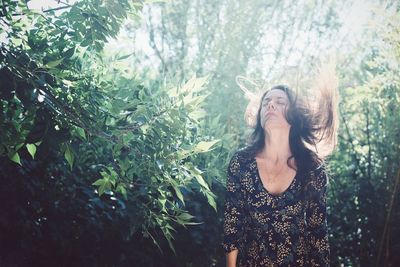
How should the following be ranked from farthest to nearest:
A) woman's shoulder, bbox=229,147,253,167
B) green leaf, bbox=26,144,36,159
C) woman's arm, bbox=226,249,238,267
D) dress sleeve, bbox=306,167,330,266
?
woman's shoulder, bbox=229,147,253,167, woman's arm, bbox=226,249,238,267, dress sleeve, bbox=306,167,330,266, green leaf, bbox=26,144,36,159

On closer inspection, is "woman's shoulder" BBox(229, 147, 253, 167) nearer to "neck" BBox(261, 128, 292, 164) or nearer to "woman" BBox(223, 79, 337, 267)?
"woman" BBox(223, 79, 337, 267)

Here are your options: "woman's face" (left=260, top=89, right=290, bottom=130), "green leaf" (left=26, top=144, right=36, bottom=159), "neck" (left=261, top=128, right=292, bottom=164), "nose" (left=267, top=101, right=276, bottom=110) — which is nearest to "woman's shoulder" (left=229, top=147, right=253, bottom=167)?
"neck" (left=261, top=128, right=292, bottom=164)

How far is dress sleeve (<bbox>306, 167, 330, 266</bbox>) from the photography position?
2.42m

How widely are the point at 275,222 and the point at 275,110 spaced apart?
823 millimetres

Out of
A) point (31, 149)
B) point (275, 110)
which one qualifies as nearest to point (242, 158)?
point (275, 110)

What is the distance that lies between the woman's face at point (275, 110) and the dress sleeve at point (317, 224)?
0.48 metres

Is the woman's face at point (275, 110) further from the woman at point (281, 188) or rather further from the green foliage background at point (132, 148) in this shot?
the green foliage background at point (132, 148)

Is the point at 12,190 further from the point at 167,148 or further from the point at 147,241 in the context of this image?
the point at 167,148

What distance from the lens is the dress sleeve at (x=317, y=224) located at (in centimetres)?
242

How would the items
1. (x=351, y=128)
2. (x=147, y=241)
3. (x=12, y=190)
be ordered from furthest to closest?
(x=351, y=128)
(x=147, y=241)
(x=12, y=190)

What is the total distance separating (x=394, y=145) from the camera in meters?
5.37

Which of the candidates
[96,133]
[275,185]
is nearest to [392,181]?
[275,185]

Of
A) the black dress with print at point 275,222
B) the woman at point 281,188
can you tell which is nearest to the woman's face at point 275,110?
the woman at point 281,188

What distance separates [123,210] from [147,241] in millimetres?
477
